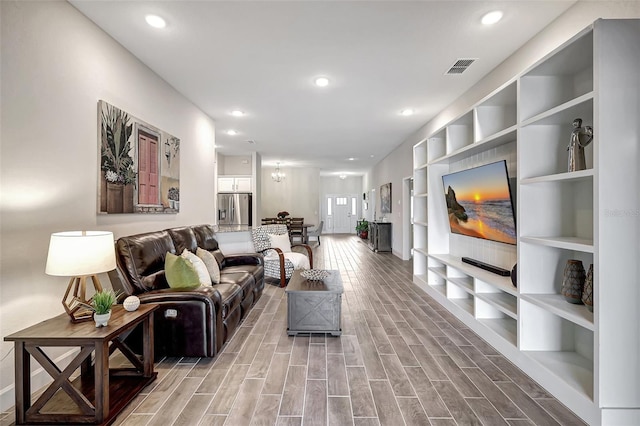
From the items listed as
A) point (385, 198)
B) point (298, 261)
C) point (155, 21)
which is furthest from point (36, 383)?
point (385, 198)

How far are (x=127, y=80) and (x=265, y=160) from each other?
23.4ft

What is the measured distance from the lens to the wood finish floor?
1922 millimetres

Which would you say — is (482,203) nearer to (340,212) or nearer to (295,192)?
(295,192)

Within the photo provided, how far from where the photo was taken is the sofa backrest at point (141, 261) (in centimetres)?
264

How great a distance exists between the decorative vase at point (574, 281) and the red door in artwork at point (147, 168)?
12.6ft

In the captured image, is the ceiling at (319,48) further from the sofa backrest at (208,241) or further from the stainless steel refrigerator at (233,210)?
the stainless steel refrigerator at (233,210)

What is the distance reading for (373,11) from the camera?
2.52m

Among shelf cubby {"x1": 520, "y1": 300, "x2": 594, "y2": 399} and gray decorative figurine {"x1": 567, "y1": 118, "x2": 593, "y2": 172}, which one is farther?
shelf cubby {"x1": 520, "y1": 300, "x2": 594, "y2": 399}

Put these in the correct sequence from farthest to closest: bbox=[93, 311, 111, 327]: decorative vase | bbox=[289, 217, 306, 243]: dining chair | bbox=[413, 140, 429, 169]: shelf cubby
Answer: bbox=[289, 217, 306, 243]: dining chair, bbox=[413, 140, 429, 169]: shelf cubby, bbox=[93, 311, 111, 327]: decorative vase

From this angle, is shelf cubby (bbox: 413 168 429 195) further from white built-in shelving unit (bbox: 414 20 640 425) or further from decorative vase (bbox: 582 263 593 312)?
decorative vase (bbox: 582 263 593 312)

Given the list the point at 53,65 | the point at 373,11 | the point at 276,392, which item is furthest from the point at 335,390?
the point at 53,65

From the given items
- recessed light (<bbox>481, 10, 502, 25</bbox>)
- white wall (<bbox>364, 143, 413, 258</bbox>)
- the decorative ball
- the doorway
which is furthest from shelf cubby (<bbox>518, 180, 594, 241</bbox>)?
the doorway

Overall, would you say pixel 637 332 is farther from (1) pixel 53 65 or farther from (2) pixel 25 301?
(1) pixel 53 65

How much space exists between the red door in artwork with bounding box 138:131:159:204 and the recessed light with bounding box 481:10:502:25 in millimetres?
3431
